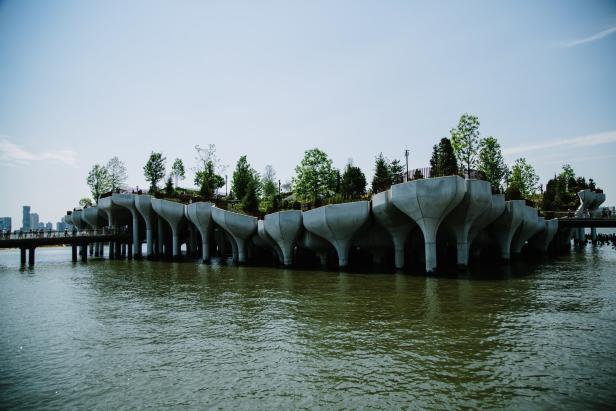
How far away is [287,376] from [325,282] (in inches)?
687

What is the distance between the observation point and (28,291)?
26.2 meters

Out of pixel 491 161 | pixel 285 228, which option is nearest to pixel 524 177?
pixel 491 161

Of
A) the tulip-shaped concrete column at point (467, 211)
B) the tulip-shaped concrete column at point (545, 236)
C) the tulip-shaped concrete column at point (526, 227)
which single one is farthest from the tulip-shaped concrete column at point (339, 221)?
the tulip-shaped concrete column at point (545, 236)

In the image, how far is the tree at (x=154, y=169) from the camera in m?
81.8

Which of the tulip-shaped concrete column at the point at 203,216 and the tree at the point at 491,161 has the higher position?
the tree at the point at 491,161

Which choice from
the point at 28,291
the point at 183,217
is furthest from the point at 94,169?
the point at 28,291

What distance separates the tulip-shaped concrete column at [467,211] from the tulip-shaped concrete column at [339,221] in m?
6.86

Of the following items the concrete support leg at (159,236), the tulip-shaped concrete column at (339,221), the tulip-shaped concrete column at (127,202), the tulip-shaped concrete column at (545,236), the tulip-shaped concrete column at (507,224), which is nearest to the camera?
the tulip-shaped concrete column at (339,221)

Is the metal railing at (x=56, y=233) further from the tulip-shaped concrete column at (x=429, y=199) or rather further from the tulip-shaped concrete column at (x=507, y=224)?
the tulip-shaped concrete column at (x=507, y=224)

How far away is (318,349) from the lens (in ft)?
39.3

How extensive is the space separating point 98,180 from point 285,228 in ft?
215

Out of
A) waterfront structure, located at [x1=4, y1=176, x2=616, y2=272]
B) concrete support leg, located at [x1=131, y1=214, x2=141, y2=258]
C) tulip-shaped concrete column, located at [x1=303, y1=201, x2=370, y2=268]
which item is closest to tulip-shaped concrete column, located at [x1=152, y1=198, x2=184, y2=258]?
Answer: waterfront structure, located at [x1=4, y1=176, x2=616, y2=272]

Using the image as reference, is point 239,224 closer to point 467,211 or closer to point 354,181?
point 467,211

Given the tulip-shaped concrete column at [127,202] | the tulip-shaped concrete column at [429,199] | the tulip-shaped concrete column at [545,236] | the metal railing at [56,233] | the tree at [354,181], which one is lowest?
the tulip-shaped concrete column at [545,236]
